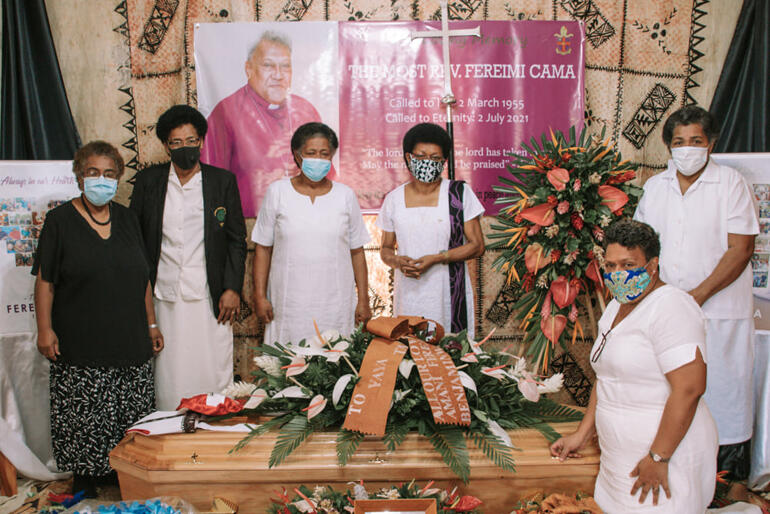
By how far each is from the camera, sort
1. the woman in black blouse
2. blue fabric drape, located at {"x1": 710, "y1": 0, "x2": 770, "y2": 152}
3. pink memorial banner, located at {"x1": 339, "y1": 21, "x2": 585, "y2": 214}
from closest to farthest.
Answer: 1. the woman in black blouse
2. blue fabric drape, located at {"x1": 710, "y1": 0, "x2": 770, "y2": 152}
3. pink memorial banner, located at {"x1": 339, "y1": 21, "x2": 585, "y2": 214}

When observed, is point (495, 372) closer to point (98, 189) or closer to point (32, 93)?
point (98, 189)

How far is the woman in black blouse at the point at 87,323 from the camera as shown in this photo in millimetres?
2887

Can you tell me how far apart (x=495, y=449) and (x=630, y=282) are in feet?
2.38

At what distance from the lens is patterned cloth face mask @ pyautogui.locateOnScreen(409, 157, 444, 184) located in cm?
338

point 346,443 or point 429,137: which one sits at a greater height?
point 429,137

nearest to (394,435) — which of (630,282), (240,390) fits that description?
(240,390)

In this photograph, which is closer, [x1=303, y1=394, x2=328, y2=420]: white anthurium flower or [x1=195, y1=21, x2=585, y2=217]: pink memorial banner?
[x1=303, y1=394, x2=328, y2=420]: white anthurium flower

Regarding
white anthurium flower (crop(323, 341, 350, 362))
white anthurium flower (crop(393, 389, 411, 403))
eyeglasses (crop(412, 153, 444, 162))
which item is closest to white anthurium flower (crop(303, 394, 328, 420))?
white anthurium flower (crop(323, 341, 350, 362))

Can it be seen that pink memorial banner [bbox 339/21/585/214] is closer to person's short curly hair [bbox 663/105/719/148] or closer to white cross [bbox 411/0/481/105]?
white cross [bbox 411/0/481/105]

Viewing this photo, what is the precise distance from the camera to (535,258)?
3.12 meters

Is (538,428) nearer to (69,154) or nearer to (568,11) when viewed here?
(568,11)

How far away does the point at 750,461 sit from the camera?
10.9ft

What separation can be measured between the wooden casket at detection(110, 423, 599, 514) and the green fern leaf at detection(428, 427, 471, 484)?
5 cm

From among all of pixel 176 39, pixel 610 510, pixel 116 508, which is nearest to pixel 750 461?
pixel 610 510
